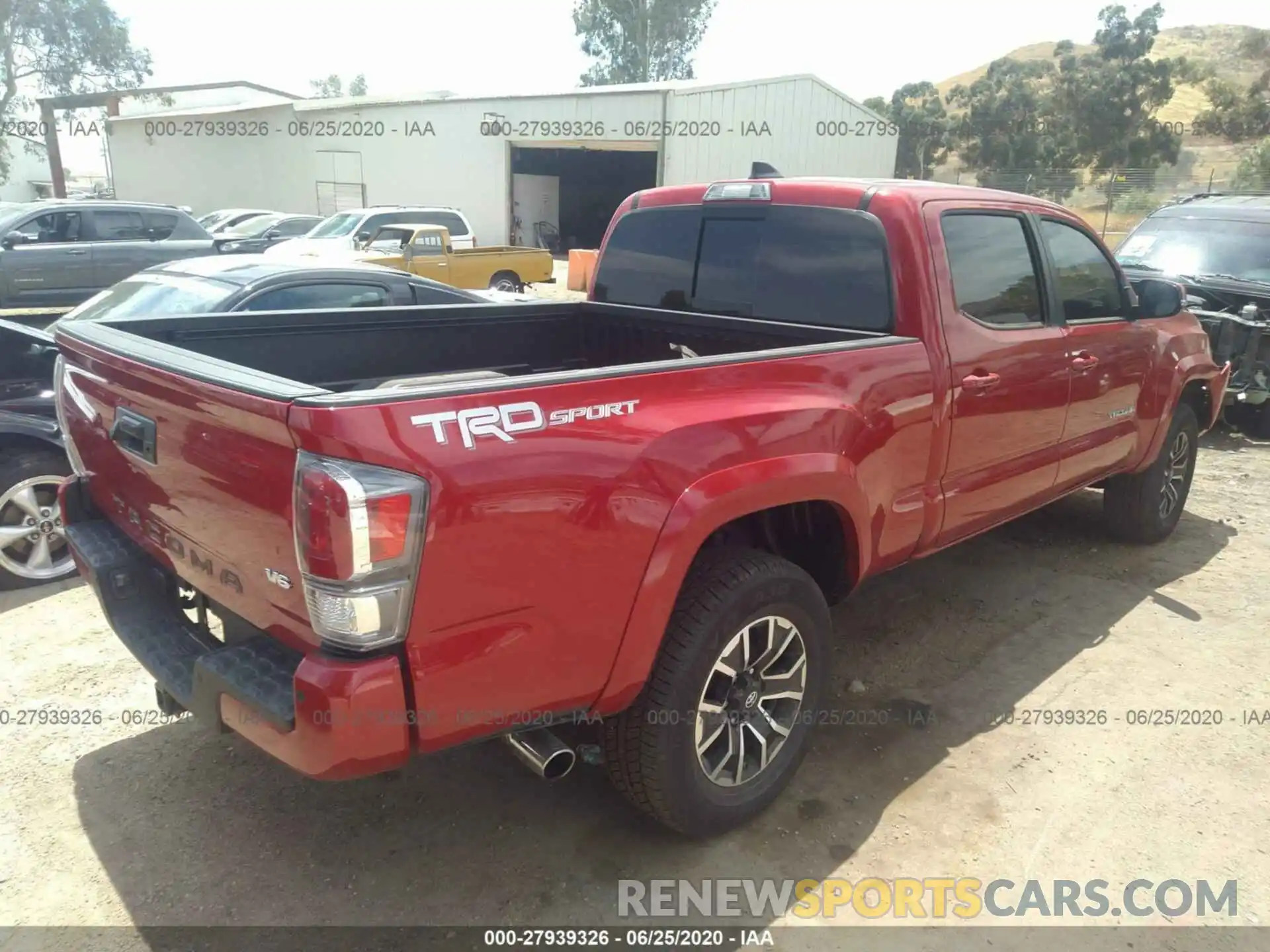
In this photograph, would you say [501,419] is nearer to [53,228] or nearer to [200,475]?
[200,475]

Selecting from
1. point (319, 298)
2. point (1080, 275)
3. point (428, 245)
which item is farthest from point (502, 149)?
point (1080, 275)

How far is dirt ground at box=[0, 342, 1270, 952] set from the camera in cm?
265

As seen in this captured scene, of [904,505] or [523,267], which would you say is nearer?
[904,505]

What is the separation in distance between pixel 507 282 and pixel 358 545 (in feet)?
50.0

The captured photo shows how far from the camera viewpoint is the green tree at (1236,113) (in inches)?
1725

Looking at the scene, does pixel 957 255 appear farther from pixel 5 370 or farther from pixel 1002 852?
pixel 5 370

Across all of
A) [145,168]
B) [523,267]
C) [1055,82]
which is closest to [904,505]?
[523,267]

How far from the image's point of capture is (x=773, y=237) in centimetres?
367

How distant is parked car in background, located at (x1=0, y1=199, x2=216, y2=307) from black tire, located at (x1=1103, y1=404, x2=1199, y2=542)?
11399 millimetres

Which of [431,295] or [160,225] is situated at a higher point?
[160,225]

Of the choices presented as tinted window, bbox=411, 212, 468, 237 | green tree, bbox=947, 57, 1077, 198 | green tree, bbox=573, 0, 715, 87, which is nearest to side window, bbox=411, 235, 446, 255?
tinted window, bbox=411, 212, 468, 237

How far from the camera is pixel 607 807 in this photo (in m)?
3.08

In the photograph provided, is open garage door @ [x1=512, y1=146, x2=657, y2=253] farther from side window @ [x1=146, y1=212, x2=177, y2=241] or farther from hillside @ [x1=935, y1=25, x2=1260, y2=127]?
hillside @ [x1=935, y1=25, x2=1260, y2=127]

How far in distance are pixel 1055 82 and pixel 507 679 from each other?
165 feet
